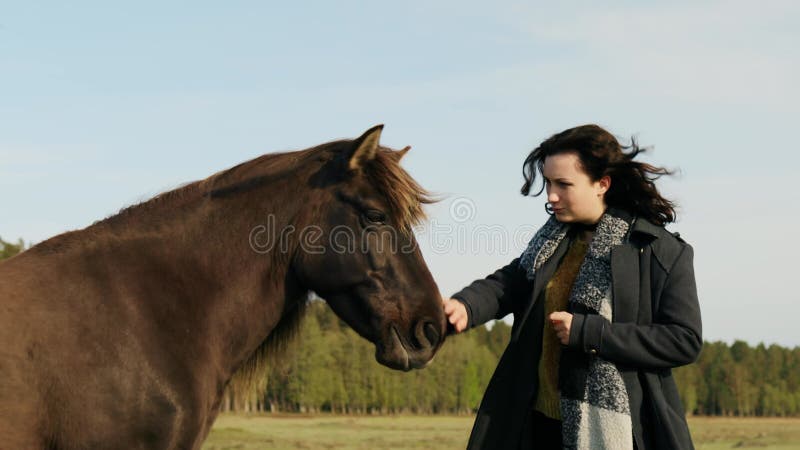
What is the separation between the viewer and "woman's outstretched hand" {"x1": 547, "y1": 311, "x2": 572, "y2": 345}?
4211mm

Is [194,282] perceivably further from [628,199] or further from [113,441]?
[628,199]

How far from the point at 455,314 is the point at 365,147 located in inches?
42.8

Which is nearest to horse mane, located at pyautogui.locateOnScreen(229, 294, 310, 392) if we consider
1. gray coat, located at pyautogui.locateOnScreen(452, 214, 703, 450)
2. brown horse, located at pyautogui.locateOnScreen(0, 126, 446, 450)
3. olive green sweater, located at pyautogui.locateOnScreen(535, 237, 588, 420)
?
brown horse, located at pyautogui.locateOnScreen(0, 126, 446, 450)

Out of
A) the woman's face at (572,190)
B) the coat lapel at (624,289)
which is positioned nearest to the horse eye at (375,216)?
the woman's face at (572,190)

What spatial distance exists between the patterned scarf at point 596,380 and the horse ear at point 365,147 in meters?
1.32

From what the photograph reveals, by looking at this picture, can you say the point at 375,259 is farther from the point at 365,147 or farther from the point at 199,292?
the point at 199,292

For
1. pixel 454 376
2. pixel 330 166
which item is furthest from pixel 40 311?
pixel 454 376

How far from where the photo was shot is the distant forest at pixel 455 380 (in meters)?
56.1

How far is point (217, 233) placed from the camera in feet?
15.1

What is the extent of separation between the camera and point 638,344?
4.11 meters

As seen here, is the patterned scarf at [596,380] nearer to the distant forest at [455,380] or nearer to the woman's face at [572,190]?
the woman's face at [572,190]

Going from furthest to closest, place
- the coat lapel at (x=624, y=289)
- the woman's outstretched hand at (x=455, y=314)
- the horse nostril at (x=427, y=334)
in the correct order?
1. the woman's outstretched hand at (x=455, y=314)
2. the horse nostril at (x=427, y=334)
3. the coat lapel at (x=624, y=289)

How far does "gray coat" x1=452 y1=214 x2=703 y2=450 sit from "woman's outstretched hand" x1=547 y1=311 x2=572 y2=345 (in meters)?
0.03

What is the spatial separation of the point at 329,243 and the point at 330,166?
18.2 inches
